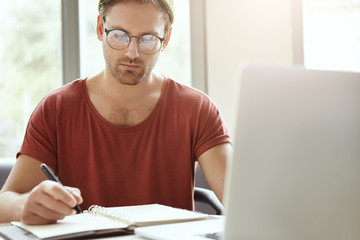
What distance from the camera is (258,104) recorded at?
Answer: 0.66 metres

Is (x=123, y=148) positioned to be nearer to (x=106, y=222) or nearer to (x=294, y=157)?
(x=106, y=222)

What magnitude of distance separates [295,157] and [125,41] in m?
1.09

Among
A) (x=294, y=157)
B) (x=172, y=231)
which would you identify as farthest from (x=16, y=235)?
(x=294, y=157)

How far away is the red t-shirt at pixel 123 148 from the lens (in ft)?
5.46

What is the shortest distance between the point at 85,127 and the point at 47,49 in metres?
1.50

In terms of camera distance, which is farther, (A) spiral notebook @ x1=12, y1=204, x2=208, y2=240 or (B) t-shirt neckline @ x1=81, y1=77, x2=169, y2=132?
(B) t-shirt neckline @ x1=81, y1=77, x2=169, y2=132

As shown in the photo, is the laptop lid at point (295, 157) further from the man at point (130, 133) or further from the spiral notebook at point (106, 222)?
the man at point (130, 133)

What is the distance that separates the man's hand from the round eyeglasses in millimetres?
768

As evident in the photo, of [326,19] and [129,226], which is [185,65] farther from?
[129,226]

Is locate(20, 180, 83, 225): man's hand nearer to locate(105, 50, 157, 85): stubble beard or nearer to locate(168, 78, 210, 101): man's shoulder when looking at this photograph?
locate(105, 50, 157, 85): stubble beard

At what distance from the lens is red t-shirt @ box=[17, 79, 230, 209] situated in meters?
1.66

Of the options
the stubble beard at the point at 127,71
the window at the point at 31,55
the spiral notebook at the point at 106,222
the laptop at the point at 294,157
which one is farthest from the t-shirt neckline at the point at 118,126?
the window at the point at 31,55

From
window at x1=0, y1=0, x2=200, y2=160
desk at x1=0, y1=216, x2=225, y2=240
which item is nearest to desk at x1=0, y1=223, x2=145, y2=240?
desk at x1=0, y1=216, x2=225, y2=240

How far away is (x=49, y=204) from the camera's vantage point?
984 mm
